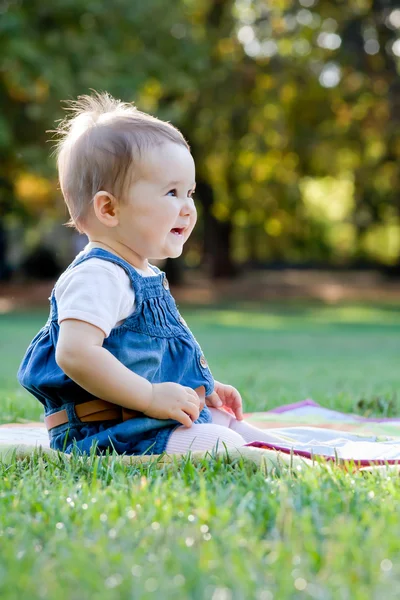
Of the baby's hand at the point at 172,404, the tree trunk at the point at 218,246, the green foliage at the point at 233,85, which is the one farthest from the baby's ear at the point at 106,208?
the tree trunk at the point at 218,246

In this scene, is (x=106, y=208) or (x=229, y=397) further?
(x=229, y=397)

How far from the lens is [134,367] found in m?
2.78

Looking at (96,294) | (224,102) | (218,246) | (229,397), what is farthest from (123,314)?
(218,246)

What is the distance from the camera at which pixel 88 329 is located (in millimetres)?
2590

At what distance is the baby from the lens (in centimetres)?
262

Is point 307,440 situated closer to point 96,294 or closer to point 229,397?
point 229,397

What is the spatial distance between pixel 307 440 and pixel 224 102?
741 inches

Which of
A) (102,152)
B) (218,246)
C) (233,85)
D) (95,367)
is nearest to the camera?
(95,367)

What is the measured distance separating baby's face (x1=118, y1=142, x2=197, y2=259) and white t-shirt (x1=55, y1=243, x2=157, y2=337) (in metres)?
0.14

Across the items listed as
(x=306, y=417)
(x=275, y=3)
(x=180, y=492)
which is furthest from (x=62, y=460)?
(x=275, y=3)

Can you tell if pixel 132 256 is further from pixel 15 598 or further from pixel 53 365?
pixel 15 598

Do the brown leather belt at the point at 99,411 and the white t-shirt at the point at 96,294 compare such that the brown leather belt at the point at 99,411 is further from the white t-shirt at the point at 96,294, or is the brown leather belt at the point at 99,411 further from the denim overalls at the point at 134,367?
the white t-shirt at the point at 96,294

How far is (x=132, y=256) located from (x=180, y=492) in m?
1.02

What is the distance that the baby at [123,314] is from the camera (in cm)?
262
